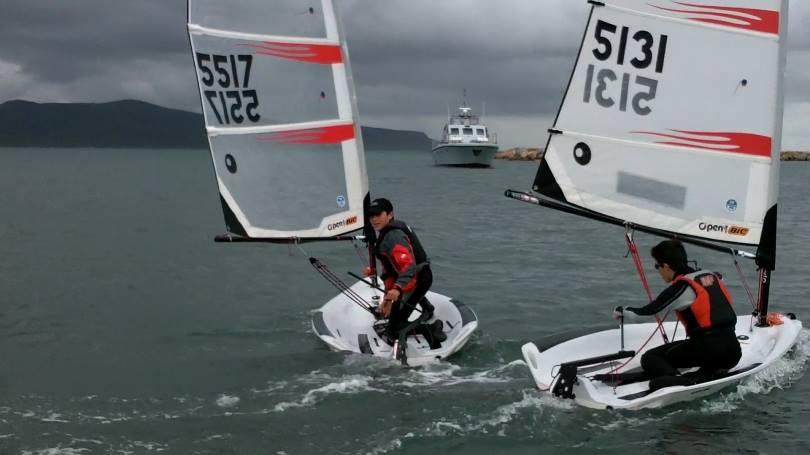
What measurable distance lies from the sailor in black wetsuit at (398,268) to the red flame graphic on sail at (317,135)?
1129 millimetres

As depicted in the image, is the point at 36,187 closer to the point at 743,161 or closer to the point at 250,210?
the point at 250,210

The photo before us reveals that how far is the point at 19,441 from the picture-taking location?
21.1 ft

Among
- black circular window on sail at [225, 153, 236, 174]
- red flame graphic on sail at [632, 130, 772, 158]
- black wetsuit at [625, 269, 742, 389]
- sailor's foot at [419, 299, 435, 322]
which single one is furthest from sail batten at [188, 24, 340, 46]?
black wetsuit at [625, 269, 742, 389]

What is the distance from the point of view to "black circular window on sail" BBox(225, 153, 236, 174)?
886cm

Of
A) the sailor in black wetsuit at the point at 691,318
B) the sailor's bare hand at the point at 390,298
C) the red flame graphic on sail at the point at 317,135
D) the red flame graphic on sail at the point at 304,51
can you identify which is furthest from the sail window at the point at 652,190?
the red flame graphic on sail at the point at 304,51

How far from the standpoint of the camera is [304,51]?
841 cm

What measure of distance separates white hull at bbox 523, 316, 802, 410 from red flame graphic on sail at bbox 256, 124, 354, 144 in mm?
3061

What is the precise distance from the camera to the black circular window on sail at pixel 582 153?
7.49 metres

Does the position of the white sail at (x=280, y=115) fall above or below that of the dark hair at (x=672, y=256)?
above

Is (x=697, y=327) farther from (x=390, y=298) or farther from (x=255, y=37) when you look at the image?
(x=255, y=37)

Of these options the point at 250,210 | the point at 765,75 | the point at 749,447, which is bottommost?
the point at 749,447

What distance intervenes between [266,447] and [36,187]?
35.3 m

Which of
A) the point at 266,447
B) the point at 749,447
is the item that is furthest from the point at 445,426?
the point at 749,447

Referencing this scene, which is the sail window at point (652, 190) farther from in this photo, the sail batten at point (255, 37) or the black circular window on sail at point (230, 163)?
the black circular window on sail at point (230, 163)
